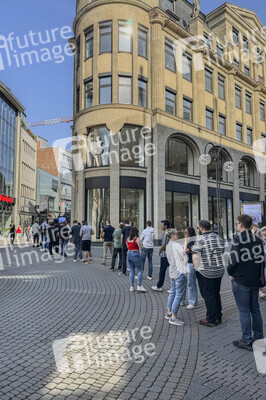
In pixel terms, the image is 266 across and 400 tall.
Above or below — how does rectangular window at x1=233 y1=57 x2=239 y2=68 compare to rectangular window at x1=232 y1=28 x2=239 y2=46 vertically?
below

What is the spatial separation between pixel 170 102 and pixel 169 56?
399 centimetres

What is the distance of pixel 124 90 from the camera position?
2253cm

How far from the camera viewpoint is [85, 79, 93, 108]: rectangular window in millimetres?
23312

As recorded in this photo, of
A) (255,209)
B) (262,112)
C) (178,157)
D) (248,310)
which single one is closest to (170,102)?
(178,157)

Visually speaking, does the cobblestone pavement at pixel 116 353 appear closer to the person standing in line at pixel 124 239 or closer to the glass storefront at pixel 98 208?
the person standing in line at pixel 124 239

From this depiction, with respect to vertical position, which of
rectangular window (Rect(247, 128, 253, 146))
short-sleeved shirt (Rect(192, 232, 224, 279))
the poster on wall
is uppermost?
rectangular window (Rect(247, 128, 253, 146))

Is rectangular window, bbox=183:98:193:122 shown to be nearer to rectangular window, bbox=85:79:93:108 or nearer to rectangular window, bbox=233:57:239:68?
rectangular window, bbox=85:79:93:108

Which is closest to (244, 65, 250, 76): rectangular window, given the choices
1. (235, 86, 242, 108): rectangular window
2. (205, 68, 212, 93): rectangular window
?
(235, 86, 242, 108): rectangular window

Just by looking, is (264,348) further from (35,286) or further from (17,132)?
(17,132)

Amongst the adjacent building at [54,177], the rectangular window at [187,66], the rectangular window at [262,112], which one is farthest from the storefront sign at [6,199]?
the rectangular window at [262,112]

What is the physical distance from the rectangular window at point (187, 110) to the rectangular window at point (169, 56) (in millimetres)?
2845

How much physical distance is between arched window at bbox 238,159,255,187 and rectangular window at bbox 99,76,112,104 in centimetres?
1597

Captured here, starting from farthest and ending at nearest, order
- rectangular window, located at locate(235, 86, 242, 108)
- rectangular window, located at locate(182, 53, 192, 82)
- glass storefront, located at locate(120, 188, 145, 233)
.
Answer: rectangular window, located at locate(235, 86, 242, 108) → rectangular window, located at locate(182, 53, 192, 82) → glass storefront, located at locate(120, 188, 145, 233)

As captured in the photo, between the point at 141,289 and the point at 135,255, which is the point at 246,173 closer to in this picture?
the point at 135,255
